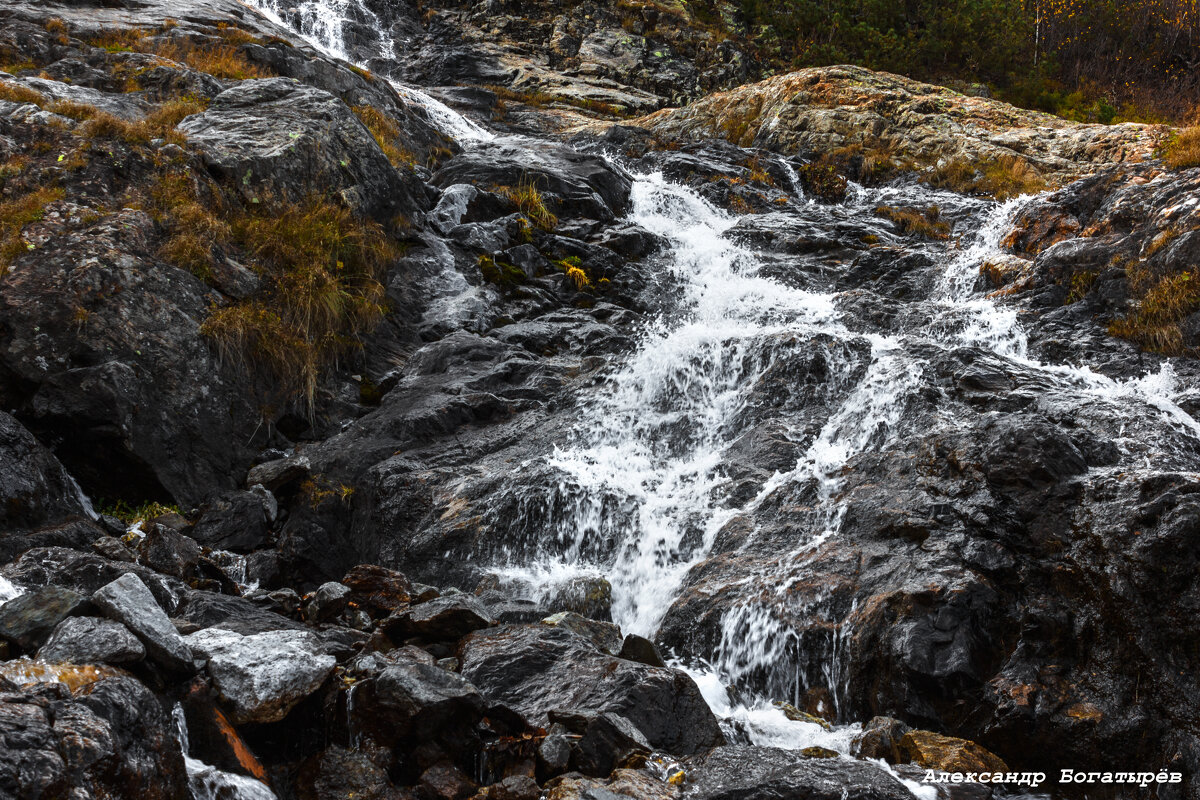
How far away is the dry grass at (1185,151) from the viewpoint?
10484mm

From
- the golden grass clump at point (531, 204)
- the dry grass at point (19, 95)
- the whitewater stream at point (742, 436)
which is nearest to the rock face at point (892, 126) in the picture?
the whitewater stream at point (742, 436)

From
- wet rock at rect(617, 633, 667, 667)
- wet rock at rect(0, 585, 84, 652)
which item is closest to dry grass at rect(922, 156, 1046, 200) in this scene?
wet rock at rect(617, 633, 667, 667)

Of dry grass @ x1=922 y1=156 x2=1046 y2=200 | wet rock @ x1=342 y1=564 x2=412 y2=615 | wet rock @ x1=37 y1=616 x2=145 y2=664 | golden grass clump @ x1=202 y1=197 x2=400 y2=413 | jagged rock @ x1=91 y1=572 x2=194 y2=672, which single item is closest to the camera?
wet rock @ x1=37 y1=616 x2=145 y2=664

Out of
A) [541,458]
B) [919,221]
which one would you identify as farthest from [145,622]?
[919,221]

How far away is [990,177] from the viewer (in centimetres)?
1587

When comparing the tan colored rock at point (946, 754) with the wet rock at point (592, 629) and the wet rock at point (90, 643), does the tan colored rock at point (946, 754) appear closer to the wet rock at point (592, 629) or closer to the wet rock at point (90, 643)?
the wet rock at point (592, 629)

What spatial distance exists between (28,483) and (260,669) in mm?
4204

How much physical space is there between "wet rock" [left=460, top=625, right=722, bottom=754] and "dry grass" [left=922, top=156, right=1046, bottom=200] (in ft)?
47.5

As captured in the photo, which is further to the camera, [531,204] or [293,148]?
[531,204]

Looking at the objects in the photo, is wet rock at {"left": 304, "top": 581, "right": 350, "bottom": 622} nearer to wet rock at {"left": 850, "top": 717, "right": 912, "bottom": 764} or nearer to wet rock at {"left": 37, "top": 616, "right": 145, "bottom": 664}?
wet rock at {"left": 37, "top": 616, "right": 145, "bottom": 664}

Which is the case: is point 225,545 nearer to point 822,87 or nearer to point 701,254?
point 701,254

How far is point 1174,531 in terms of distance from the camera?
5129 millimetres

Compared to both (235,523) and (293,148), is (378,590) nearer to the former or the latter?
(235,523)

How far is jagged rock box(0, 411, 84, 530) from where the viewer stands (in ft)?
20.9
